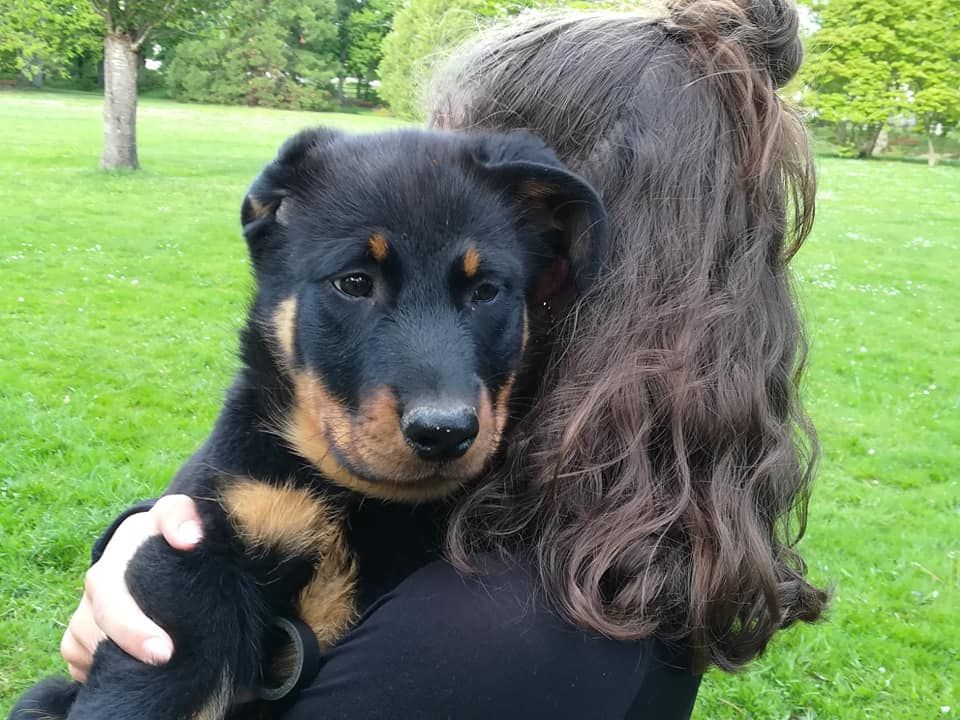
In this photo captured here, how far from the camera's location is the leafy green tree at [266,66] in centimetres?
5159

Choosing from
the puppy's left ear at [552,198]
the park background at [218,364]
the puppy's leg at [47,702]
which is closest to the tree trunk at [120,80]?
the park background at [218,364]

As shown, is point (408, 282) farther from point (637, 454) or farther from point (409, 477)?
point (637, 454)

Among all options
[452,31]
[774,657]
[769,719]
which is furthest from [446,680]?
[774,657]

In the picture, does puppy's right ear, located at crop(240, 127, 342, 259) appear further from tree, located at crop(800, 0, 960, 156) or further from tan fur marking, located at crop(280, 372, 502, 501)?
tree, located at crop(800, 0, 960, 156)

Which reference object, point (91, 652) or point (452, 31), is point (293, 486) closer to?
point (91, 652)

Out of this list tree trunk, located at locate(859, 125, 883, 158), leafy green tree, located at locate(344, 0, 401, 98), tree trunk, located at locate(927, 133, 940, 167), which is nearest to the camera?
tree trunk, located at locate(927, 133, 940, 167)

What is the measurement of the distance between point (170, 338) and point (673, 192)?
7.12 meters

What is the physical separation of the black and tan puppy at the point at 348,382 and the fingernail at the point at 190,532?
0.02m

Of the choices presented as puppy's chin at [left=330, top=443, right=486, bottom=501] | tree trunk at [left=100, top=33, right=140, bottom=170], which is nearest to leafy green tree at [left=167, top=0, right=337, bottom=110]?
tree trunk at [left=100, top=33, right=140, bottom=170]

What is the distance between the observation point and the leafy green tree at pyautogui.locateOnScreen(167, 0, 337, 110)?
169 ft

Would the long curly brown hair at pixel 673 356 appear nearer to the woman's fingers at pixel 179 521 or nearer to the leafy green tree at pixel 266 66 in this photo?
the woman's fingers at pixel 179 521

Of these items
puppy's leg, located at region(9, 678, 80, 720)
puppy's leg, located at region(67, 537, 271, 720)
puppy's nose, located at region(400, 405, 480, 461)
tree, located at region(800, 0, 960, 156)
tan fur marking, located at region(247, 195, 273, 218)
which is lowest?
tree, located at region(800, 0, 960, 156)

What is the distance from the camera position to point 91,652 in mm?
2006

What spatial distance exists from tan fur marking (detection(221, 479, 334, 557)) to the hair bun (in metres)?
A: 1.39
